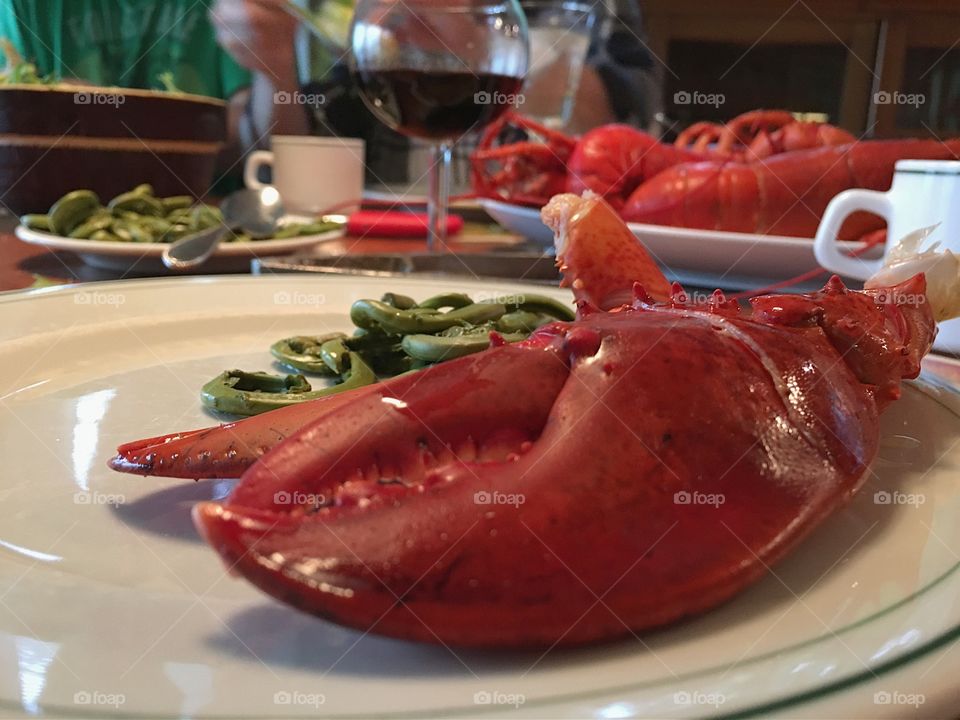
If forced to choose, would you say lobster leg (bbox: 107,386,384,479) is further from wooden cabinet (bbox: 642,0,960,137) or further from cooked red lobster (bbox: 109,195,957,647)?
wooden cabinet (bbox: 642,0,960,137)

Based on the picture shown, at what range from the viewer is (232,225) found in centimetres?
195

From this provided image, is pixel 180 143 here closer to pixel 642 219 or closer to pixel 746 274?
pixel 642 219

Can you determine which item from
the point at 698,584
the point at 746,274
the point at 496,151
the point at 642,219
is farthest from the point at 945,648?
the point at 496,151

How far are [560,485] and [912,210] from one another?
46.0 inches

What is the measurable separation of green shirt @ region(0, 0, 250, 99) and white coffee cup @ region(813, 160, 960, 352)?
11.7 feet

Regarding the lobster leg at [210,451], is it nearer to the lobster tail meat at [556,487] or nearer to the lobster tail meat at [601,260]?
the lobster tail meat at [556,487]

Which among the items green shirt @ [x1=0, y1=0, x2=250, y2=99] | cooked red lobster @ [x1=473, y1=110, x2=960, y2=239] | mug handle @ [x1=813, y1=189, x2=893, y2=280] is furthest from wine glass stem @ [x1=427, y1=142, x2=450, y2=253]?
green shirt @ [x1=0, y1=0, x2=250, y2=99]

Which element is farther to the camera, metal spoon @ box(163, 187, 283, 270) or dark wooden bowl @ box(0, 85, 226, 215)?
dark wooden bowl @ box(0, 85, 226, 215)

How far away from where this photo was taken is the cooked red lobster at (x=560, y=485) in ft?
1.20

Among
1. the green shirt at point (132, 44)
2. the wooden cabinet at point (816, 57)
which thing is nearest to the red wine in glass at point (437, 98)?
the green shirt at point (132, 44)

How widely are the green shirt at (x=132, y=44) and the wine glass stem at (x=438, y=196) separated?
2576 mm

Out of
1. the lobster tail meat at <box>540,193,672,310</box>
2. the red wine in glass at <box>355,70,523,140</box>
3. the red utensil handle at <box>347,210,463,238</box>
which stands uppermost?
the red wine in glass at <box>355,70,523,140</box>

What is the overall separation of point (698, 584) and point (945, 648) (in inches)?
4.4

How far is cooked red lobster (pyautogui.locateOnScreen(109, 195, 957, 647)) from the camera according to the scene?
14.4 inches
